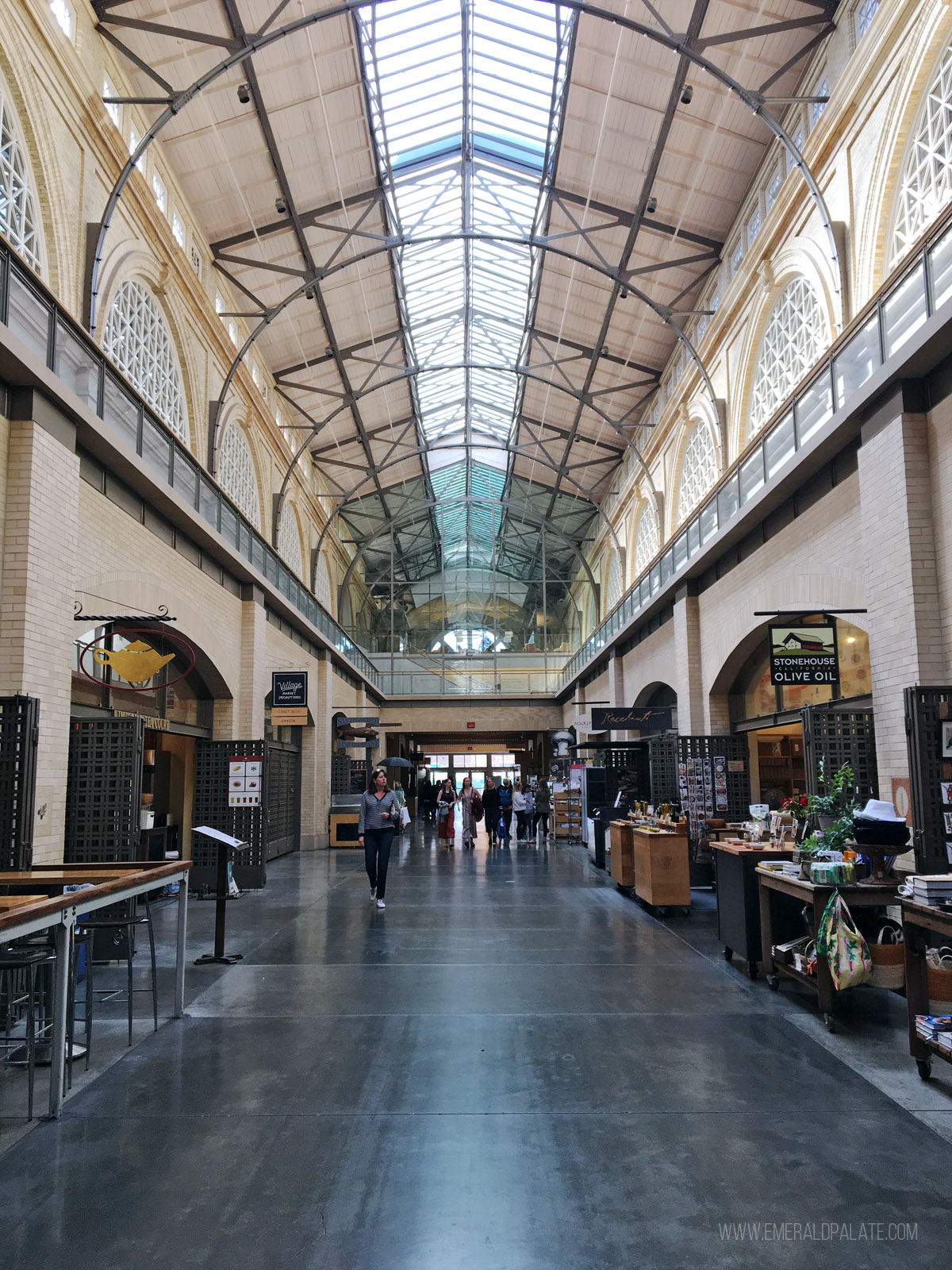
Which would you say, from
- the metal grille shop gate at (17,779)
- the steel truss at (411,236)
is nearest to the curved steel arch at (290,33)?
the steel truss at (411,236)

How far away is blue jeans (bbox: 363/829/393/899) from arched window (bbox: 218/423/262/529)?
8546 millimetres

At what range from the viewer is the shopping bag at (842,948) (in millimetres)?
5930

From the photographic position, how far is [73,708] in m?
10.9

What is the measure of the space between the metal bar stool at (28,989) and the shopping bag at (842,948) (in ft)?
15.8

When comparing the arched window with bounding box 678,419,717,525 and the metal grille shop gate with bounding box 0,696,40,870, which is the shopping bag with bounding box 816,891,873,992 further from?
the arched window with bounding box 678,419,717,525

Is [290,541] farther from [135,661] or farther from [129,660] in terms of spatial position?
[129,660]

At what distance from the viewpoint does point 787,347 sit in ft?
44.5

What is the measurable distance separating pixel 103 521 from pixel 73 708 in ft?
7.51

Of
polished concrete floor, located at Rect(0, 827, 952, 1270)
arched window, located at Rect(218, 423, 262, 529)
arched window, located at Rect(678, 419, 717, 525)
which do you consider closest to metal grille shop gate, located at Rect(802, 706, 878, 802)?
polished concrete floor, located at Rect(0, 827, 952, 1270)

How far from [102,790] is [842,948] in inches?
285

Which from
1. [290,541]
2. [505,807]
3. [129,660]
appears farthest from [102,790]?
[290,541]

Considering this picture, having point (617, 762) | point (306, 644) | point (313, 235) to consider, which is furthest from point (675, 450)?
point (306, 644)

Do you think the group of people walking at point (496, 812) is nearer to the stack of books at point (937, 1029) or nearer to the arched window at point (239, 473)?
the arched window at point (239, 473)

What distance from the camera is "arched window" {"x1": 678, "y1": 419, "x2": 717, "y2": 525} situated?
1795cm
